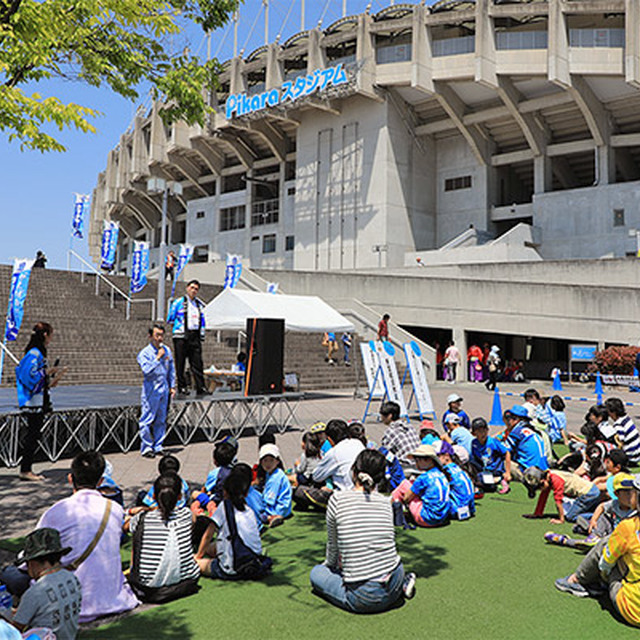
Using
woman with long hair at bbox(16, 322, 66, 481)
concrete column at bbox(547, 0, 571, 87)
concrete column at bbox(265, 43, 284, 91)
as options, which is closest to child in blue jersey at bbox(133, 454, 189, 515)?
woman with long hair at bbox(16, 322, 66, 481)

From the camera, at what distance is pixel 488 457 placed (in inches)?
320

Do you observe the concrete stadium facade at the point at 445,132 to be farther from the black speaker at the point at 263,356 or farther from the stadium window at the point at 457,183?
the black speaker at the point at 263,356

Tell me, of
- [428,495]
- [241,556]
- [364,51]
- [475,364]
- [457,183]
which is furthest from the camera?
[457,183]

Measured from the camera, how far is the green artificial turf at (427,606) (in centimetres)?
394

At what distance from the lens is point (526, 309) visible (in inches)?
959

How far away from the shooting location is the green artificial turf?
3.94 meters

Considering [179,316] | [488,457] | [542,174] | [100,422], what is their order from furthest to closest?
1. [542,174]
2. [179,316]
3. [100,422]
4. [488,457]

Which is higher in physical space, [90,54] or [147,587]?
[90,54]

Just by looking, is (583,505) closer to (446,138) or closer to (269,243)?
(446,138)

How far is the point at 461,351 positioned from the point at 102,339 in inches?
576

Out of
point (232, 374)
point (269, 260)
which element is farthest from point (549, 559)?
point (269, 260)

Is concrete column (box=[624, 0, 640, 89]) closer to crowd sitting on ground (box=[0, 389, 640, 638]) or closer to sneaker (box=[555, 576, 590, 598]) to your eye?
crowd sitting on ground (box=[0, 389, 640, 638])

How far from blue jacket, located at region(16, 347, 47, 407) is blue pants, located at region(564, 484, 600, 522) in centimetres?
640

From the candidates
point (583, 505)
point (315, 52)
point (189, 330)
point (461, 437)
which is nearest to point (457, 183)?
point (315, 52)
